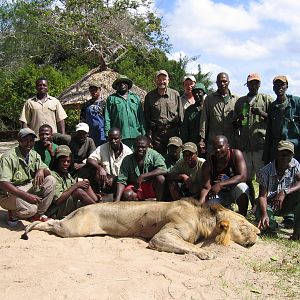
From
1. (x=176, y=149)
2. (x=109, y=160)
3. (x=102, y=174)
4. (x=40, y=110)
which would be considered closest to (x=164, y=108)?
(x=176, y=149)

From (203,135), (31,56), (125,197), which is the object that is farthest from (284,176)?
(31,56)

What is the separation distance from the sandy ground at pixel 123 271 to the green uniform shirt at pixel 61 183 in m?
0.85

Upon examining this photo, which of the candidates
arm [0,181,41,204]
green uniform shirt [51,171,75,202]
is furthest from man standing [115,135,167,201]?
arm [0,181,41,204]

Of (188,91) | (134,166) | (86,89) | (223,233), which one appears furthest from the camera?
(86,89)

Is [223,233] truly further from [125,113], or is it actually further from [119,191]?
[125,113]

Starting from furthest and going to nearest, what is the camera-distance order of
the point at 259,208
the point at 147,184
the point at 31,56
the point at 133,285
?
the point at 31,56 → the point at 147,184 → the point at 259,208 → the point at 133,285

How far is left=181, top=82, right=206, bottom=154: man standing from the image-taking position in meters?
7.77

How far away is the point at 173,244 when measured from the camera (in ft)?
17.6

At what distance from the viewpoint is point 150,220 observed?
5.93m

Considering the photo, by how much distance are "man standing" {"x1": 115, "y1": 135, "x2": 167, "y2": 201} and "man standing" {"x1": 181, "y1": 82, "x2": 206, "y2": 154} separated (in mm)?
972

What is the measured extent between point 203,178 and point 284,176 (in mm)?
1112

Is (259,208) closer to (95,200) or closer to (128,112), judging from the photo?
(95,200)

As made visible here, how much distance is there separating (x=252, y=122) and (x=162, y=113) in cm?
154

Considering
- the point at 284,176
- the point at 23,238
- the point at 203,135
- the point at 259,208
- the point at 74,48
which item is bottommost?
the point at 23,238
